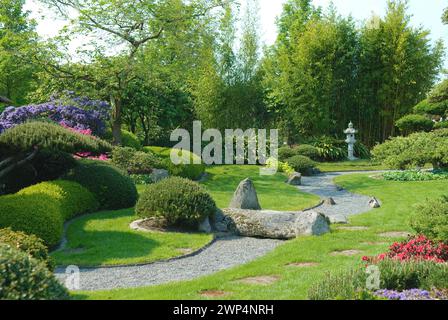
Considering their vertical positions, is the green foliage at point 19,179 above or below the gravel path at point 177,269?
above

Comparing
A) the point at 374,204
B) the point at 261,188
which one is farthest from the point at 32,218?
the point at 261,188

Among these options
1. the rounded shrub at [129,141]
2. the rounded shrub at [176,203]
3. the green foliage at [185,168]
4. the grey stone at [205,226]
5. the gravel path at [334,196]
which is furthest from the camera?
the rounded shrub at [129,141]

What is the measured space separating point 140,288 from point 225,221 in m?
4.42

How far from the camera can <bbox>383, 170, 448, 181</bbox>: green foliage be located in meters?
18.1

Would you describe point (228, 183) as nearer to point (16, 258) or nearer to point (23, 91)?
point (16, 258)

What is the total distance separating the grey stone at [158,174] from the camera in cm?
1668

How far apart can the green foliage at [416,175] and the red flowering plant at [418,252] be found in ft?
37.4

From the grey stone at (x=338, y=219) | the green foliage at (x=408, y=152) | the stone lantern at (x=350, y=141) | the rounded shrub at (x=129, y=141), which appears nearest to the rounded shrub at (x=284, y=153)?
the stone lantern at (x=350, y=141)

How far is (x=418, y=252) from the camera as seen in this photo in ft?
23.4

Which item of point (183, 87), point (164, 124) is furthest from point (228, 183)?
point (183, 87)

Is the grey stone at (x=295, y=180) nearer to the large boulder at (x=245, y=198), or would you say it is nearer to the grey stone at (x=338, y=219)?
the large boulder at (x=245, y=198)

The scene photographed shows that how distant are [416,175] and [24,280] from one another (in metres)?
16.7

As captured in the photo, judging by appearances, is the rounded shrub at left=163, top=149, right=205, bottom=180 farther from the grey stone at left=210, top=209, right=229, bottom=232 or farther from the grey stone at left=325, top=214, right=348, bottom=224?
the grey stone at left=325, top=214, right=348, bottom=224

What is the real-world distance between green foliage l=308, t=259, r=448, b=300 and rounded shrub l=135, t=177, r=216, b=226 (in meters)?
4.94
